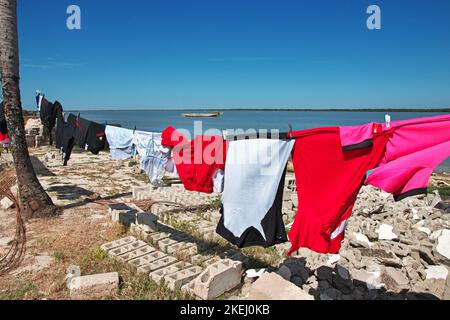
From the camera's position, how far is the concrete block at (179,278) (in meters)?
5.44

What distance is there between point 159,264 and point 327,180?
12.7 feet

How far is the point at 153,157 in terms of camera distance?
6648 mm

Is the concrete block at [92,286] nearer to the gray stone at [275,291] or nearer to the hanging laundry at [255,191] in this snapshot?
the hanging laundry at [255,191]

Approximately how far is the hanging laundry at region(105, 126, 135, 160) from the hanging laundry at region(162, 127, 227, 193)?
81.6 inches

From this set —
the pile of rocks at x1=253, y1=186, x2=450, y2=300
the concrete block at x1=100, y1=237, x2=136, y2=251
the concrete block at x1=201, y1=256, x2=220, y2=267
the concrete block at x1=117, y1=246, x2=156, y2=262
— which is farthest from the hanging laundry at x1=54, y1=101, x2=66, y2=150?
the pile of rocks at x1=253, y1=186, x2=450, y2=300

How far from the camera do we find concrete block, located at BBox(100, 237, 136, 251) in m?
6.80

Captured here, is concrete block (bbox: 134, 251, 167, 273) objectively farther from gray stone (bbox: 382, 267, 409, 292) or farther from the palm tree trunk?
gray stone (bbox: 382, 267, 409, 292)

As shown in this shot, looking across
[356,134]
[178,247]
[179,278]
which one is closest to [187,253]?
[178,247]

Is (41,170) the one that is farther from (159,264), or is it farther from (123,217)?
(159,264)

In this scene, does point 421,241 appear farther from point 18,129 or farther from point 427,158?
point 18,129

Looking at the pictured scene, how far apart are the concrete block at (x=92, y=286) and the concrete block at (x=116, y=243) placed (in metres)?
1.50

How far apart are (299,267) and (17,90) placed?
8.08m

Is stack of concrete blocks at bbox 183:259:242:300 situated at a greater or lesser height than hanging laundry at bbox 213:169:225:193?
lesser
